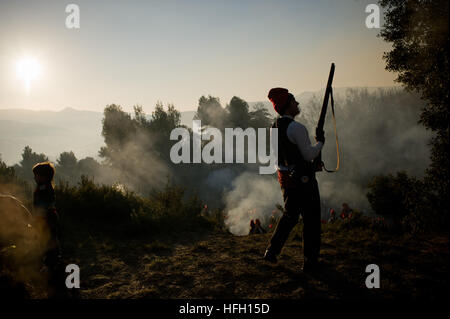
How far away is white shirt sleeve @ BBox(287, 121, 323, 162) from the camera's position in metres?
3.06

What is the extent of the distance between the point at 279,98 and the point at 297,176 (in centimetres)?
108

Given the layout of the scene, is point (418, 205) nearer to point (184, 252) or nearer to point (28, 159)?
point (184, 252)

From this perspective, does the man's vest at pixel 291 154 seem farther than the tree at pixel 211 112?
No

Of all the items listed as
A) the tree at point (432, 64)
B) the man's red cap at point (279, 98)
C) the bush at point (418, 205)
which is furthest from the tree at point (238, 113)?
the man's red cap at point (279, 98)

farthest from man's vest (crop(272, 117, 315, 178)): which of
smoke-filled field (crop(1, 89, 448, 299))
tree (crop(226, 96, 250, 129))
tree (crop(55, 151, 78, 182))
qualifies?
tree (crop(55, 151, 78, 182))

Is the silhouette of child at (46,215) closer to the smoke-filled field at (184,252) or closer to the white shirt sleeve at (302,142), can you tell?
the smoke-filled field at (184,252)

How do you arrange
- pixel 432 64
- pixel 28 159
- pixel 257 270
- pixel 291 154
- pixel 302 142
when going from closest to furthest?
1. pixel 302 142
2. pixel 291 154
3. pixel 257 270
4. pixel 432 64
5. pixel 28 159

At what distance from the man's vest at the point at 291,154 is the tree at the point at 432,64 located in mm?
2527

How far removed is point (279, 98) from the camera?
3400mm

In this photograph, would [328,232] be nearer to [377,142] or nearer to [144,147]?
[144,147]

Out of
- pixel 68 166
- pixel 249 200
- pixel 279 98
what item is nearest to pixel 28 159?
pixel 68 166

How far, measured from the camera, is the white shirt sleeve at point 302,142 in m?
3.06

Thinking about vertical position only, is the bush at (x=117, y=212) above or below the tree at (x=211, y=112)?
below
